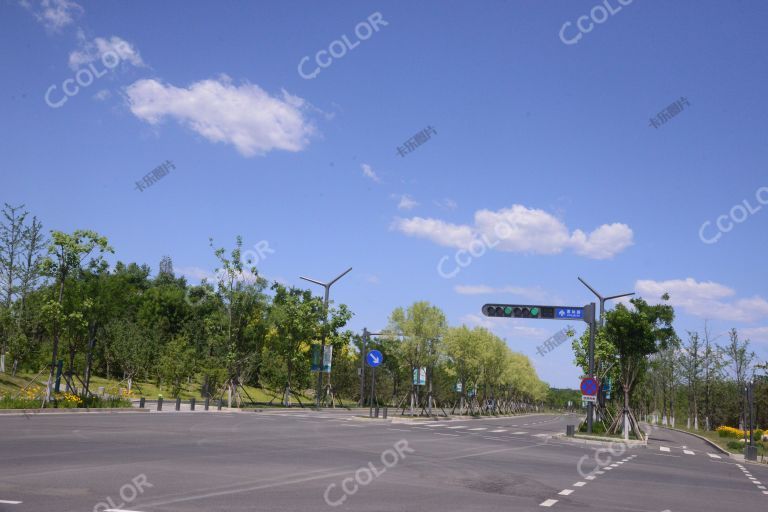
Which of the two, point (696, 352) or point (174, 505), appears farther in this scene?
point (696, 352)

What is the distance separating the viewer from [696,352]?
6856 cm

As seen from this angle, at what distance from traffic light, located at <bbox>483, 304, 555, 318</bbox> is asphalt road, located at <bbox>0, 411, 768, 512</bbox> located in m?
11.8

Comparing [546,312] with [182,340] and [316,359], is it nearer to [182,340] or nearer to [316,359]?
[316,359]

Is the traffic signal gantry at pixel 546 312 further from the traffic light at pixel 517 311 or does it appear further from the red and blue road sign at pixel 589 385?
the red and blue road sign at pixel 589 385

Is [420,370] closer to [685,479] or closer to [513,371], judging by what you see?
[685,479]

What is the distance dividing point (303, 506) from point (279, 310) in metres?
40.6

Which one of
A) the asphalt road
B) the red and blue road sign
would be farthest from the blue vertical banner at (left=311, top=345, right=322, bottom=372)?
the asphalt road

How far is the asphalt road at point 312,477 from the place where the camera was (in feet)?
31.1

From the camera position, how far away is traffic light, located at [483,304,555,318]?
109ft

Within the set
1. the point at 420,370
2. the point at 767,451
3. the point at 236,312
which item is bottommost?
the point at 767,451

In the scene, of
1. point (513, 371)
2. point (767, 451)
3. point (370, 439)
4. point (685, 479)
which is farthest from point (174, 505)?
point (513, 371)

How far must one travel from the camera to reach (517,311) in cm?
3338

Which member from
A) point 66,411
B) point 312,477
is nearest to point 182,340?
point 66,411

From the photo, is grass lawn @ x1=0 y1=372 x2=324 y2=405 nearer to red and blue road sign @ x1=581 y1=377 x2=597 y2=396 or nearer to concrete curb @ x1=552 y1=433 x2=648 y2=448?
concrete curb @ x1=552 y1=433 x2=648 y2=448
